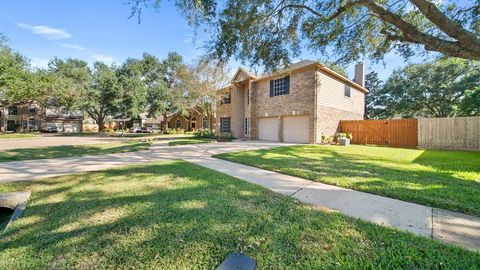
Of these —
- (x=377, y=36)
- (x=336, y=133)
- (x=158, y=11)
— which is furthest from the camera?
(x=336, y=133)

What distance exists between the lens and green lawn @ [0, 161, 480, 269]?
7.17 feet

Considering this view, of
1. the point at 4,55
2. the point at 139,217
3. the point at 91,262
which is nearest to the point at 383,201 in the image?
the point at 139,217

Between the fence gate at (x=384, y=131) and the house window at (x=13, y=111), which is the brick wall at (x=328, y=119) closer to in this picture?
the fence gate at (x=384, y=131)

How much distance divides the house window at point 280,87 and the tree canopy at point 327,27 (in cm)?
593

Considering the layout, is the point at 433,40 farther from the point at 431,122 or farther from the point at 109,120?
the point at 109,120

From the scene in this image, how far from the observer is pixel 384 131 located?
15.3 m

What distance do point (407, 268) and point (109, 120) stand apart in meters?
58.5

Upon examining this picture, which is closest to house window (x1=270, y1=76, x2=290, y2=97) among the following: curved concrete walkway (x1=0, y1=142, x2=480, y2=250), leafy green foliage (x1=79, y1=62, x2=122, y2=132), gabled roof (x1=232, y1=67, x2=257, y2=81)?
gabled roof (x1=232, y1=67, x2=257, y2=81)

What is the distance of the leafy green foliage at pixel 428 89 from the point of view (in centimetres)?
2519

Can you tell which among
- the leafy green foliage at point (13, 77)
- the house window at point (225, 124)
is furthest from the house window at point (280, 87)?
the leafy green foliage at point (13, 77)

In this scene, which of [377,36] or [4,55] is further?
[4,55]

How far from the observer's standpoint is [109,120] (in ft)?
166

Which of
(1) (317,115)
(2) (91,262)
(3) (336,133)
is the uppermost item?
(1) (317,115)

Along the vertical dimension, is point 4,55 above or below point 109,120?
above
